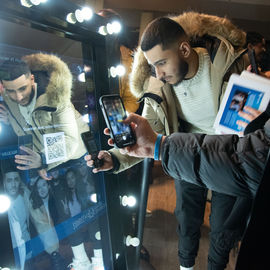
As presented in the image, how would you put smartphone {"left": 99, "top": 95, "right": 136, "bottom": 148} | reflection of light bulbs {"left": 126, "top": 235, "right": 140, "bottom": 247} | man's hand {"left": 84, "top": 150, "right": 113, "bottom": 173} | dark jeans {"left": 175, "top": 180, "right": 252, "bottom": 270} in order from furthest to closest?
1. dark jeans {"left": 175, "top": 180, "right": 252, "bottom": 270}
2. reflection of light bulbs {"left": 126, "top": 235, "right": 140, "bottom": 247}
3. man's hand {"left": 84, "top": 150, "right": 113, "bottom": 173}
4. smartphone {"left": 99, "top": 95, "right": 136, "bottom": 148}

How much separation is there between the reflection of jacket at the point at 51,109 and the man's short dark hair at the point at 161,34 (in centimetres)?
46

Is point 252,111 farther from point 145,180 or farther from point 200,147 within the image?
point 145,180

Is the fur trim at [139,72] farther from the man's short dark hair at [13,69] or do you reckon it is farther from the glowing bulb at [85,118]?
the man's short dark hair at [13,69]

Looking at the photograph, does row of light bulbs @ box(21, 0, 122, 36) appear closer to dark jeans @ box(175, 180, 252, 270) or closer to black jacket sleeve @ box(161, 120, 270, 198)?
black jacket sleeve @ box(161, 120, 270, 198)

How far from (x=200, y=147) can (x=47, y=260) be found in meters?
0.60

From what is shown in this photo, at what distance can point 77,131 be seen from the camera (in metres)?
0.84

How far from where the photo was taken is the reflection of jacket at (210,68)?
1.09 meters

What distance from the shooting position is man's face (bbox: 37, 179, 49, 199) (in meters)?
0.72

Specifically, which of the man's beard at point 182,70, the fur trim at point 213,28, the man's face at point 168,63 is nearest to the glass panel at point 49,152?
the man's face at point 168,63

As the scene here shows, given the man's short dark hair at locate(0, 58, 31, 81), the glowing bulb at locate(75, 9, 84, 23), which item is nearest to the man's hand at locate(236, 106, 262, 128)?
the glowing bulb at locate(75, 9, 84, 23)

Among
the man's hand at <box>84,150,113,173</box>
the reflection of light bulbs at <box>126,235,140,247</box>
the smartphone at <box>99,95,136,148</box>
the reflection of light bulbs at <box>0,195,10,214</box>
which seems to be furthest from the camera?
the reflection of light bulbs at <box>126,235,140,247</box>

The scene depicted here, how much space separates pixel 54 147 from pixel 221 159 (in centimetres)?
51

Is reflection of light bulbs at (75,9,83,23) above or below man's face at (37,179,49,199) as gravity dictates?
above

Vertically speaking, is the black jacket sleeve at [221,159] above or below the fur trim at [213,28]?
below
